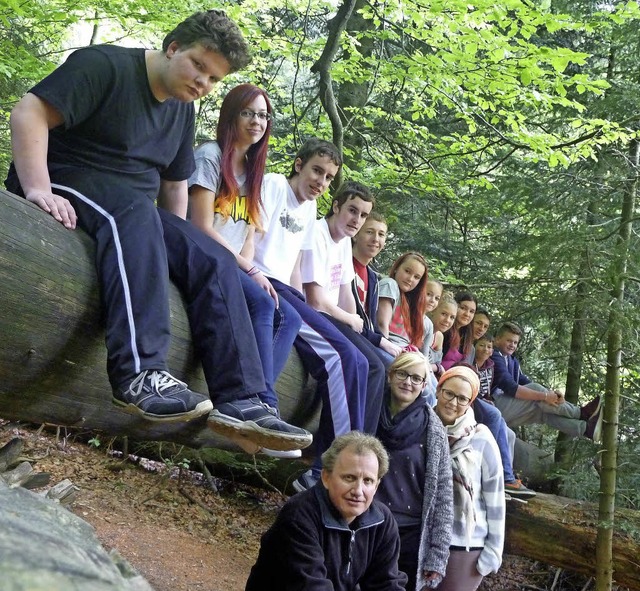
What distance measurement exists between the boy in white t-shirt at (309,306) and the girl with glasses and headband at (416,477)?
0.36 metres

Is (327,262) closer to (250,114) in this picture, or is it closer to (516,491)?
(250,114)

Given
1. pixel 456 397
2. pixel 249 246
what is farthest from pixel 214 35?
pixel 456 397

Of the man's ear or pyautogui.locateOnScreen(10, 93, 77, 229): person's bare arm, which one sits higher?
the man's ear

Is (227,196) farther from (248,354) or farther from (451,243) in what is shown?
(451,243)

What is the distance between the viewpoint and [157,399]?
2459 mm

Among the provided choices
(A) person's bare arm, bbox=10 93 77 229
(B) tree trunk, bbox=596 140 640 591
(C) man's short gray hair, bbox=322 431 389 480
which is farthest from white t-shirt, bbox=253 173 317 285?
(B) tree trunk, bbox=596 140 640 591

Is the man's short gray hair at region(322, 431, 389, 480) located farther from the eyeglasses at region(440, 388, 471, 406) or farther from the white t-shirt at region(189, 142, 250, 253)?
the eyeglasses at region(440, 388, 471, 406)

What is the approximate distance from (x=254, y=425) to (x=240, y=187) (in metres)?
1.73

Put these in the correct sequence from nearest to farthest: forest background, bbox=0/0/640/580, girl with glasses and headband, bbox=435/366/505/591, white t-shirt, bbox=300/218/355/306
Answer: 1. white t-shirt, bbox=300/218/355/306
2. girl with glasses and headband, bbox=435/366/505/591
3. forest background, bbox=0/0/640/580

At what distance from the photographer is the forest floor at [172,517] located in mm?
6125

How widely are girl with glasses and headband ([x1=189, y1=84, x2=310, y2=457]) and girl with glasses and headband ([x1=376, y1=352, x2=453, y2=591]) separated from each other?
3.88 feet

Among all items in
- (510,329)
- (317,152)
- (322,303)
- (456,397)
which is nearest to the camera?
(317,152)

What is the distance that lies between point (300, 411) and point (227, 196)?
139 cm

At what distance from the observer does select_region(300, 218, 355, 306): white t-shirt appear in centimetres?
461
